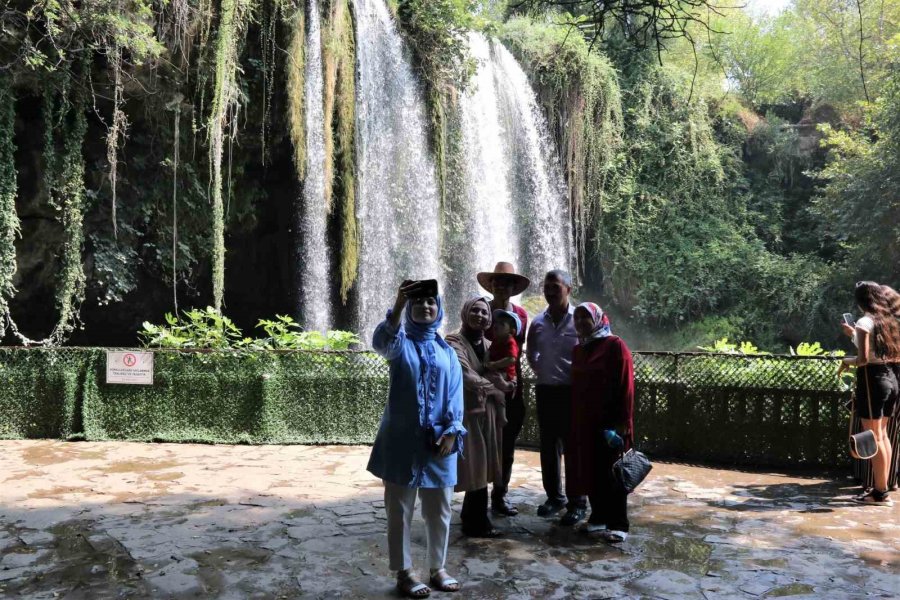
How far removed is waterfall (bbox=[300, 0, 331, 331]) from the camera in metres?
12.9

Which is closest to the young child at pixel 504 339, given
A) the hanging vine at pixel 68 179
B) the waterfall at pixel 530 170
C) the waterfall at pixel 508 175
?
the hanging vine at pixel 68 179

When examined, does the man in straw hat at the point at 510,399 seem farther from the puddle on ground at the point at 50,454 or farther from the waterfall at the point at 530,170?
the waterfall at the point at 530,170

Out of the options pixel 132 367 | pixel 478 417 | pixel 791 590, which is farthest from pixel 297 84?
pixel 791 590

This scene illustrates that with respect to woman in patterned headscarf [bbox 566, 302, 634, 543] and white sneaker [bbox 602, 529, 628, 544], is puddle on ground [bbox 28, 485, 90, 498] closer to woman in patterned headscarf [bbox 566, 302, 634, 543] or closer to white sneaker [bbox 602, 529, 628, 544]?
woman in patterned headscarf [bbox 566, 302, 634, 543]

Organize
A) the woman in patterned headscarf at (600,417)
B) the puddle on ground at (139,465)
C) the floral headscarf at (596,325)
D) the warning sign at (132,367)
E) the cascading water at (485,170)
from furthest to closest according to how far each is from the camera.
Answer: the cascading water at (485,170)
the warning sign at (132,367)
the puddle on ground at (139,465)
the floral headscarf at (596,325)
the woman in patterned headscarf at (600,417)

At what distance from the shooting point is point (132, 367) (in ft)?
28.0

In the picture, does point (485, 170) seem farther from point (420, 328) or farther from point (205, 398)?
point (420, 328)

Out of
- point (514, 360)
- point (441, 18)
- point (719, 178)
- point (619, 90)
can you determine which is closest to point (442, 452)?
point (514, 360)

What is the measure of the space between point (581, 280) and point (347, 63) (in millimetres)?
10825

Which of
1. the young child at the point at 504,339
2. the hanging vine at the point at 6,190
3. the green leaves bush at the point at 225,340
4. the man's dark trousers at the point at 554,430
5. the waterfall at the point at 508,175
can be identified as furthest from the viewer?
the waterfall at the point at 508,175

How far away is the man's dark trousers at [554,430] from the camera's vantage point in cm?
521

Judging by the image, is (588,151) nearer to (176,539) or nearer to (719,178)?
(719,178)

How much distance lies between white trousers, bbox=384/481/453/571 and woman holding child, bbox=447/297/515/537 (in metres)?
0.70

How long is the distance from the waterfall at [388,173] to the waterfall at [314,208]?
0.75m
